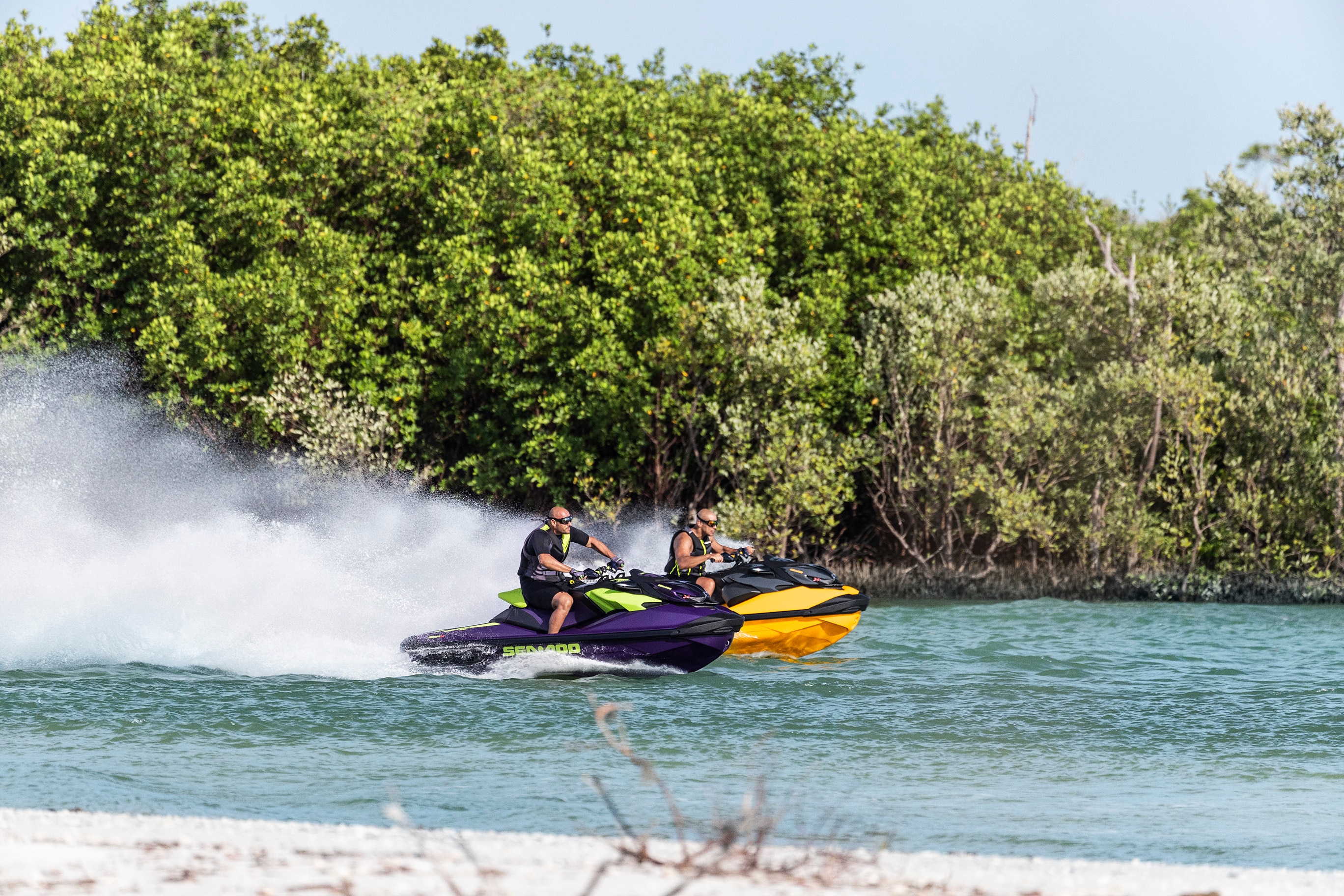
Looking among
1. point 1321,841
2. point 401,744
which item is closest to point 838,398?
point 401,744

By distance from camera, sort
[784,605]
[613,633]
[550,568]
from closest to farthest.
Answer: [550,568], [613,633], [784,605]

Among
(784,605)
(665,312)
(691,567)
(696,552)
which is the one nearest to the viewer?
(784,605)

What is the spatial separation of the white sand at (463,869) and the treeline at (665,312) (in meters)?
20.9

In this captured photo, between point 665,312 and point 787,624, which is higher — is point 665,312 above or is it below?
above

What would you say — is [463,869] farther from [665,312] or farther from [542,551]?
[665,312]

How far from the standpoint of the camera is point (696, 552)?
49.5 ft

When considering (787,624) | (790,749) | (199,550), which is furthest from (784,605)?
(199,550)

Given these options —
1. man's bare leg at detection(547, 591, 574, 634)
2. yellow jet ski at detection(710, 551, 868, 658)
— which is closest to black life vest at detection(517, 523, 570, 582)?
man's bare leg at detection(547, 591, 574, 634)

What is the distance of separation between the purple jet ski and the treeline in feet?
Result: 45.1

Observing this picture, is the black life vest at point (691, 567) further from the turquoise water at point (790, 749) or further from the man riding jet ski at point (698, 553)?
the turquoise water at point (790, 749)

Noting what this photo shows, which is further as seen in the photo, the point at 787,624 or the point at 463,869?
the point at 787,624

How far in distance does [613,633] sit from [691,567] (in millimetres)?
2153

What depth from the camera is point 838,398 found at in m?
29.5

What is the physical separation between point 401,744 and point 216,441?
19.1 m
